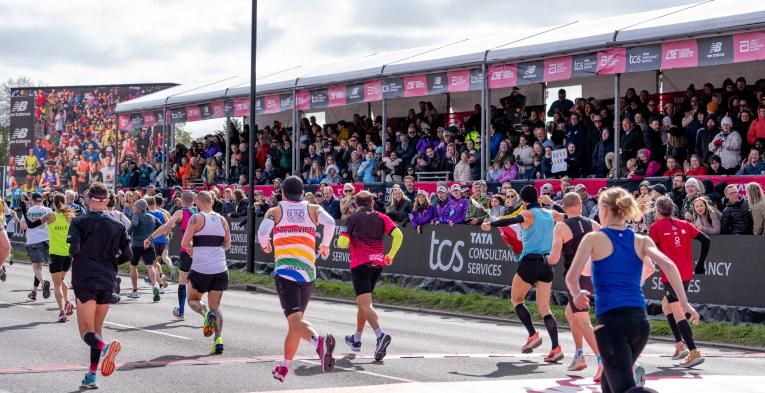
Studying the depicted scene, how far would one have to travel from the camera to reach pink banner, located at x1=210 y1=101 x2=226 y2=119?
34.2 m

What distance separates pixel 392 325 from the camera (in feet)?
57.8

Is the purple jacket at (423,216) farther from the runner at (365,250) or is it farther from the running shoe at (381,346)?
the running shoe at (381,346)

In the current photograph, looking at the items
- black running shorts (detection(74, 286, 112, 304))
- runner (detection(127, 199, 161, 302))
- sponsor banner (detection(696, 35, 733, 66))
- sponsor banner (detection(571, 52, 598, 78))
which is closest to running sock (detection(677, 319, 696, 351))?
black running shorts (detection(74, 286, 112, 304))

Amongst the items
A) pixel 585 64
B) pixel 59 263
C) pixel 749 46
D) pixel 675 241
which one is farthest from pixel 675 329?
pixel 585 64

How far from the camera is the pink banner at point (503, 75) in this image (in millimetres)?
24109

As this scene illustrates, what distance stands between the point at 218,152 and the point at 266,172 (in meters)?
5.09

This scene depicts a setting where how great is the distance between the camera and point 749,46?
1945 cm

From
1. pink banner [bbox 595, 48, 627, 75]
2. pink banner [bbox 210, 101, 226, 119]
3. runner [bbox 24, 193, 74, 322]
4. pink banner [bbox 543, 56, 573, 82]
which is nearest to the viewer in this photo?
runner [bbox 24, 193, 74, 322]

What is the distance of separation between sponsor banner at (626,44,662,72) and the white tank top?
10429 millimetres

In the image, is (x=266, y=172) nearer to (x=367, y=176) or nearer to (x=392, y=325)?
(x=367, y=176)

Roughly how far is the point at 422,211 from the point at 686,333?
10.3m

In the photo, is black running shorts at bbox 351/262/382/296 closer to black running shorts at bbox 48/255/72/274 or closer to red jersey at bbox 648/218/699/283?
red jersey at bbox 648/218/699/283

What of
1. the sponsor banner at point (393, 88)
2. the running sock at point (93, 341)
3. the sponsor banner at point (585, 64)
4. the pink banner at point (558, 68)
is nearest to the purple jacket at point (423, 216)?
the pink banner at point (558, 68)

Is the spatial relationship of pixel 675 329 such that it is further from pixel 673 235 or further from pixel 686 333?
pixel 673 235
